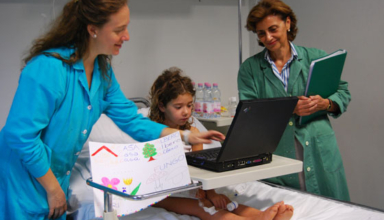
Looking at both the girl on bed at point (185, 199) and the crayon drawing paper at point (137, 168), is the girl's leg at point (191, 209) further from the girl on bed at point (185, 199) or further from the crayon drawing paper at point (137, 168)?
the crayon drawing paper at point (137, 168)

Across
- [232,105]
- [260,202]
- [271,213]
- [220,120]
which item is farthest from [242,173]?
[232,105]

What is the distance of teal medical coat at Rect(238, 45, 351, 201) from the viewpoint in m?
1.97

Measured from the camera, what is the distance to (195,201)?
5.54 ft

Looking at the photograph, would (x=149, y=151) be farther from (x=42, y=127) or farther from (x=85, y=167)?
(x=85, y=167)

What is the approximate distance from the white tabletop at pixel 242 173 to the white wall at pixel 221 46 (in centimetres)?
155

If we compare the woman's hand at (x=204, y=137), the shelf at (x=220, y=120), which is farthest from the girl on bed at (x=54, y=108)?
the shelf at (x=220, y=120)

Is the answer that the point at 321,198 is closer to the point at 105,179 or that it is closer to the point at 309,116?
the point at 309,116

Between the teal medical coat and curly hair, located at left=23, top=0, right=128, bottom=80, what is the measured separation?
3.09ft

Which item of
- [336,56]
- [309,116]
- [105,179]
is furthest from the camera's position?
[309,116]

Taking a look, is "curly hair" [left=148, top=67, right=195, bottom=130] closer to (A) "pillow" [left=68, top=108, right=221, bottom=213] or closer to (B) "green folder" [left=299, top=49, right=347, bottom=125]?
(A) "pillow" [left=68, top=108, right=221, bottom=213]

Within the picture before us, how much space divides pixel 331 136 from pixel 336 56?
43 centimetres

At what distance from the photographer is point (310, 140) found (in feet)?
6.49


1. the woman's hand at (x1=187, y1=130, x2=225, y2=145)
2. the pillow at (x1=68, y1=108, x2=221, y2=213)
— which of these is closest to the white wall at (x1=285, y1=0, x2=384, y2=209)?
the pillow at (x1=68, y1=108, x2=221, y2=213)

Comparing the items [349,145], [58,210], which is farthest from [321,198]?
[349,145]
